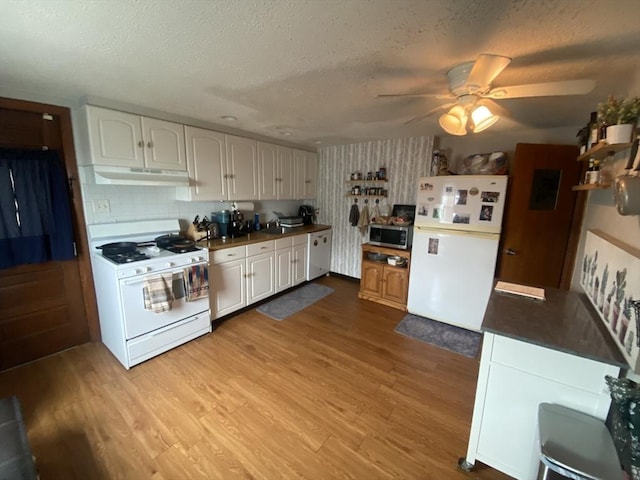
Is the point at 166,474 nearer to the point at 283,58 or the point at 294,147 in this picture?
the point at 283,58

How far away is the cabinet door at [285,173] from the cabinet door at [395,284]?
179 cm

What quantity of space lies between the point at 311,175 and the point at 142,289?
2949 millimetres

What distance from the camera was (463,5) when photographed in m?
1.03

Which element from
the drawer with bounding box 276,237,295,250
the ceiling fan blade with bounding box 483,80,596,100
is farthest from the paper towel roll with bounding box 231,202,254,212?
the ceiling fan blade with bounding box 483,80,596,100

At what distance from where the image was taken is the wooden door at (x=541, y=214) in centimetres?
252

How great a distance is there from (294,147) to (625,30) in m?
3.46

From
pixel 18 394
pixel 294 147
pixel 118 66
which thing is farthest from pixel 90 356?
pixel 294 147

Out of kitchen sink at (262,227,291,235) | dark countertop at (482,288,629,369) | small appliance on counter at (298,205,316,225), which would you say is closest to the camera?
dark countertop at (482,288,629,369)

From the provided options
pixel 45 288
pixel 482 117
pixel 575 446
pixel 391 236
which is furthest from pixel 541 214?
pixel 45 288

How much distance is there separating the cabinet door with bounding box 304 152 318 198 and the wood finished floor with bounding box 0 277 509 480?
2423 millimetres

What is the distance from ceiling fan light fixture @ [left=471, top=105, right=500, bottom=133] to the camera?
1591 mm

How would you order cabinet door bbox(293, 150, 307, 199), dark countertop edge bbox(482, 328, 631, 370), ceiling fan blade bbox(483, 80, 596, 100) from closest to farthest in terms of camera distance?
dark countertop edge bbox(482, 328, 631, 370), ceiling fan blade bbox(483, 80, 596, 100), cabinet door bbox(293, 150, 307, 199)

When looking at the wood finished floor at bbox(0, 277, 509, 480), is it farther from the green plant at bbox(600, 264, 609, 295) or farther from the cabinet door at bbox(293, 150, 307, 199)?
the cabinet door at bbox(293, 150, 307, 199)

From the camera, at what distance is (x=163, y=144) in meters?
2.53
